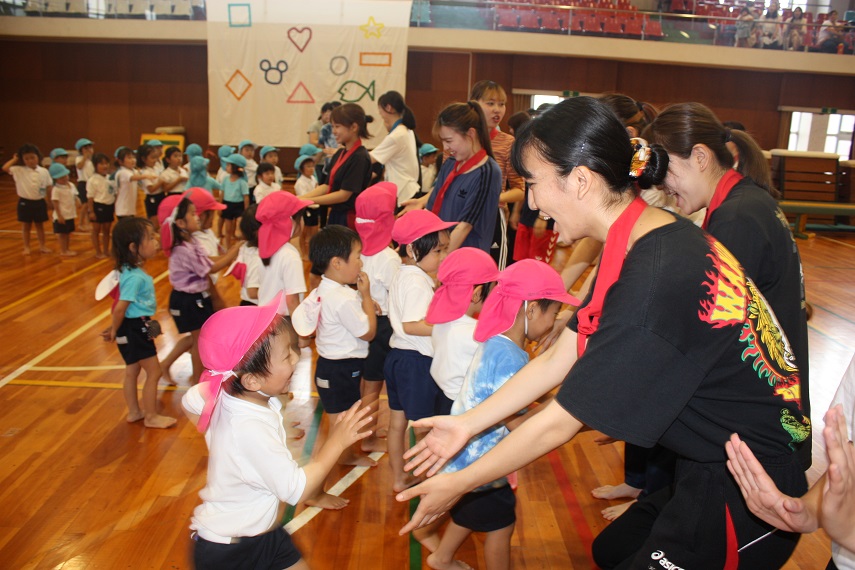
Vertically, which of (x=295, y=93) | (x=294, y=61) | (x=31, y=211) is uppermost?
(x=294, y=61)

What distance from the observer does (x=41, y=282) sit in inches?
317

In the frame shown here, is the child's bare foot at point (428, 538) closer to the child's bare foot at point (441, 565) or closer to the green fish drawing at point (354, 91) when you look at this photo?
the child's bare foot at point (441, 565)

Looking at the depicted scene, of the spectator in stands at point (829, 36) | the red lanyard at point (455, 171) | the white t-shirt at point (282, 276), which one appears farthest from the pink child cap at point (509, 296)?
the spectator in stands at point (829, 36)

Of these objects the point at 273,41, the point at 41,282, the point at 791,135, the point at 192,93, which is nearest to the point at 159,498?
the point at 41,282

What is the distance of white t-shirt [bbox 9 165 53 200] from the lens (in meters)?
9.20

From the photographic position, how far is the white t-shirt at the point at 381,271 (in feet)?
14.7

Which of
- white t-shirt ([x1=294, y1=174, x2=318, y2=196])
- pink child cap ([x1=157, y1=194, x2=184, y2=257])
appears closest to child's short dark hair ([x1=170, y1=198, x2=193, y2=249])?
Result: pink child cap ([x1=157, y1=194, x2=184, y2=257])

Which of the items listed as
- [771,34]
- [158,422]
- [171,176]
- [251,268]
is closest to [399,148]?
[251,268]

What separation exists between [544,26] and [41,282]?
12613 mm

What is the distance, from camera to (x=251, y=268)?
478cm

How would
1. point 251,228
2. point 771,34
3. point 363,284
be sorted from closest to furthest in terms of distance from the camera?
1. point 363,284
2. point 251,228
3. point 771,34

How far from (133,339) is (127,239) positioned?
0.64m

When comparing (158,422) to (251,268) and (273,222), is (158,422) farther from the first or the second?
(273,222)

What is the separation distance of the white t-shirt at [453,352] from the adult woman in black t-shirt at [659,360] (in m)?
1.23
